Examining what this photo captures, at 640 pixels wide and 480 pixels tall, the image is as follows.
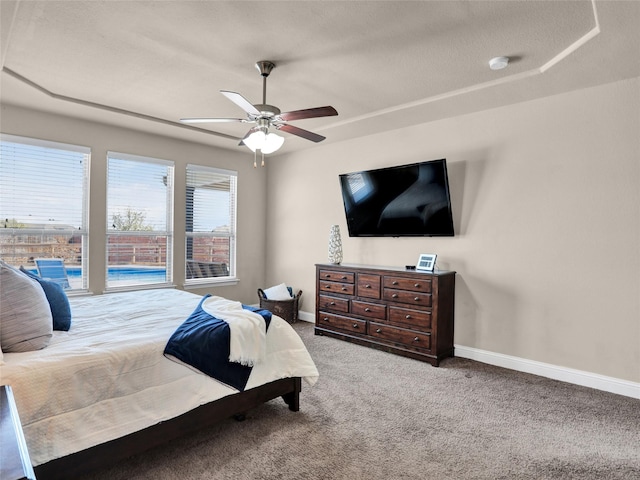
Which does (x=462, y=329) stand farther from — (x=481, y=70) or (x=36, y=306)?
(x=36, y=306)

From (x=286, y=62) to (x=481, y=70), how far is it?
60.6 inches

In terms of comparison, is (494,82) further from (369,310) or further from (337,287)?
(337,287)

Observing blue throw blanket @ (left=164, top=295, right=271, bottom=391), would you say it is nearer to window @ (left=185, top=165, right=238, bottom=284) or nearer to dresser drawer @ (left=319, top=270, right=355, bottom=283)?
dresser drawer @ (left=319, top=270, right=355, bottom=283)

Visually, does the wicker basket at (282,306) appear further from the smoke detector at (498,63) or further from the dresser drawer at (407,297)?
the smoke detector at (498,63)

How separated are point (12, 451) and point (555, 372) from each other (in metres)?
3.78

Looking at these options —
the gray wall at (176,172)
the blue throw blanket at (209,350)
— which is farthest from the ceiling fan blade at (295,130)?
the gray wall at (176,172)

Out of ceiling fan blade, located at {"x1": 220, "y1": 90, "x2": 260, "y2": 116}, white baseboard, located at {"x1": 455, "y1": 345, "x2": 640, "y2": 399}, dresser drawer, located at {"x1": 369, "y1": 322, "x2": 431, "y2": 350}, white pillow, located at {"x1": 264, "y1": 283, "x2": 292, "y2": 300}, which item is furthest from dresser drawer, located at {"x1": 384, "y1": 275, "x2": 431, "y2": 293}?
ceiling fan blade, located at {"x1": 220, "y1": 90, "x2": 260, "y2": 116}

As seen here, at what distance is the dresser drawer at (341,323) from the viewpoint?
166 inches

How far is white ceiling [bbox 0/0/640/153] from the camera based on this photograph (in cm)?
219

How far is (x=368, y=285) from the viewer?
4148 millimetres

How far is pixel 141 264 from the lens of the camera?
4.71 m

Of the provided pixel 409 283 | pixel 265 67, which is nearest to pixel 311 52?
pixel 265 67

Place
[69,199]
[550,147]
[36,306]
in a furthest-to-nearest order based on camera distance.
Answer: [69,199] → [550,147] → [36,306]

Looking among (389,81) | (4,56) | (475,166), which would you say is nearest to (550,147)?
(475,166)
